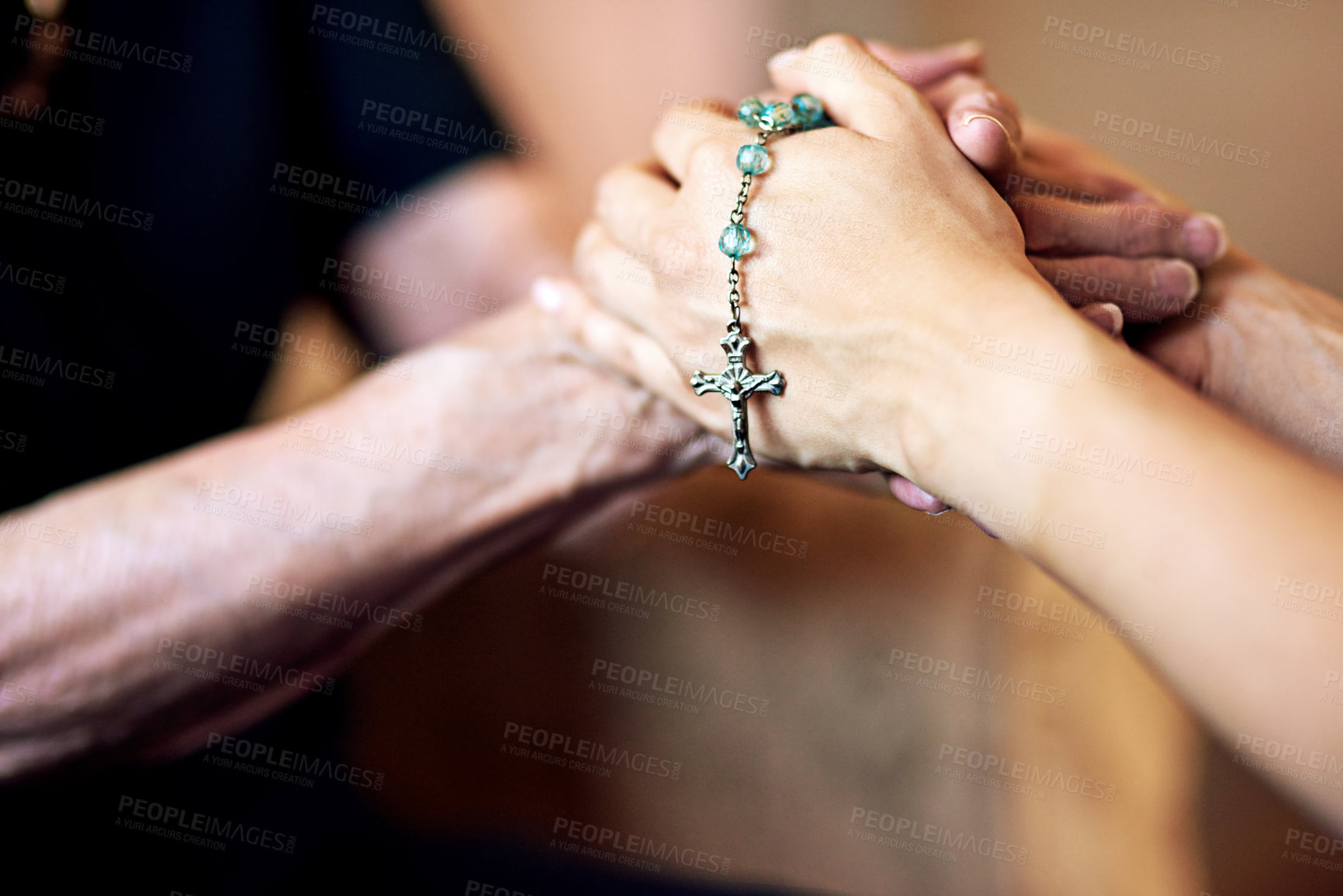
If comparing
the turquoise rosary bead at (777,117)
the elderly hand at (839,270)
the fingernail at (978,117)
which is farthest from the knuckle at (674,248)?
the fingernail at (978,117)

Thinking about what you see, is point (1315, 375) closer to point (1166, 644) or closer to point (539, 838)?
point (1166, 644)

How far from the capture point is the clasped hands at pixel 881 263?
64cm

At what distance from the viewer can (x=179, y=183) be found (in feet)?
3.53

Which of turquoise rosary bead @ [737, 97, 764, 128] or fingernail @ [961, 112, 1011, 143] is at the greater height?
turquoise rosary bead @ [737, 97, 764, 128]

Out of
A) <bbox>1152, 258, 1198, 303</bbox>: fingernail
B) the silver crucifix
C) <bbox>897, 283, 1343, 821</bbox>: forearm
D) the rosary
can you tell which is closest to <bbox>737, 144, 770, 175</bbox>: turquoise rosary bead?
the rosary

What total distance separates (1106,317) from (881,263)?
261mm

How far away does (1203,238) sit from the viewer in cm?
87

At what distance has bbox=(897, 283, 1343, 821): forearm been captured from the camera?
0.48 metres

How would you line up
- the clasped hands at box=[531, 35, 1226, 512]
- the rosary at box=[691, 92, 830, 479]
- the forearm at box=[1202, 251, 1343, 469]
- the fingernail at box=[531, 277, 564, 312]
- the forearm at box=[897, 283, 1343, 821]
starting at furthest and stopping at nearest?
the fingernail at box=[531, 277, 564, 312] < the forearm at box=[1202, 251, 1343, 469] < the rosary at box=[691, 92, 830, 479] < the clasped hands at box=[531, 35, 1226, 512] < the forearm at box=[897, 283, 1343, 821]

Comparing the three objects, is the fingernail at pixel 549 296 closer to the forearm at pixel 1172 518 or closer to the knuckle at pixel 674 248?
the knuckle at pixel 674 248

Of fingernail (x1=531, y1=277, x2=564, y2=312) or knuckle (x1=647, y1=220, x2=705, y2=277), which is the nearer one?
knuckle (x1=647, y1=220, x2=705, y2=277)

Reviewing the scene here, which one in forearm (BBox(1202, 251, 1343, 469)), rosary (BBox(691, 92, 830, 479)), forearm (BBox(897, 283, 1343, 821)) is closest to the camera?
forearm (BBox(897, 283, 1343, 821))

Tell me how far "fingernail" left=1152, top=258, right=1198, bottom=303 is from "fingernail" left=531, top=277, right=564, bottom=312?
0.65 meters

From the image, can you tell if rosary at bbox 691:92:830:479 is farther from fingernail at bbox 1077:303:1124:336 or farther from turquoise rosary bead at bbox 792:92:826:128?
fingernail at bbox 1077:303:1124:336
